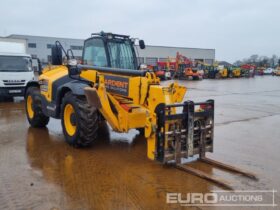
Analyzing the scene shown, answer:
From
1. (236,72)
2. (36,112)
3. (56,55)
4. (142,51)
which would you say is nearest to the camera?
(56,55)

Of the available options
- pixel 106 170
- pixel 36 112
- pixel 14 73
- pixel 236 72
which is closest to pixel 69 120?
pixel 106 170

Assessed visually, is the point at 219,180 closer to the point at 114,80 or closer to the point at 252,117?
the point at 114,80

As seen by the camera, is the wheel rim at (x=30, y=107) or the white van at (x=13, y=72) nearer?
the wheel rim at (x=30, y=107)

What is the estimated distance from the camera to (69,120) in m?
6.45

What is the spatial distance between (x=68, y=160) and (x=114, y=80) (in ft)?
5.89

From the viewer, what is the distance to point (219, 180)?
177 inches

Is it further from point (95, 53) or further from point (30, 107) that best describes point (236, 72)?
point (95, 53)

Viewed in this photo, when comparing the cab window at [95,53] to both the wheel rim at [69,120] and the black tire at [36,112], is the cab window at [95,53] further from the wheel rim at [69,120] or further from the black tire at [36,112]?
the black tire at [36,112]

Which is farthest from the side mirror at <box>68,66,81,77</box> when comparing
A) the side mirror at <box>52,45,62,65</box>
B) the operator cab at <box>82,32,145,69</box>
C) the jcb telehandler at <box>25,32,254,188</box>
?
the side mirror at <box>52,45,62,65</box>

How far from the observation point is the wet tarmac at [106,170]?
157 inches

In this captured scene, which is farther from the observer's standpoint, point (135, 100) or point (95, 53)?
point (95, 53)

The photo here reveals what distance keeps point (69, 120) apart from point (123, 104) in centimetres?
136

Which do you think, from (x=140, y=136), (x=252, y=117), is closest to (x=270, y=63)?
(x=252, y=117)

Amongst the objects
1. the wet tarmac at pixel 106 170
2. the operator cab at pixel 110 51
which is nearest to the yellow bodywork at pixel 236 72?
the wet tarmac at pixel 106 170
